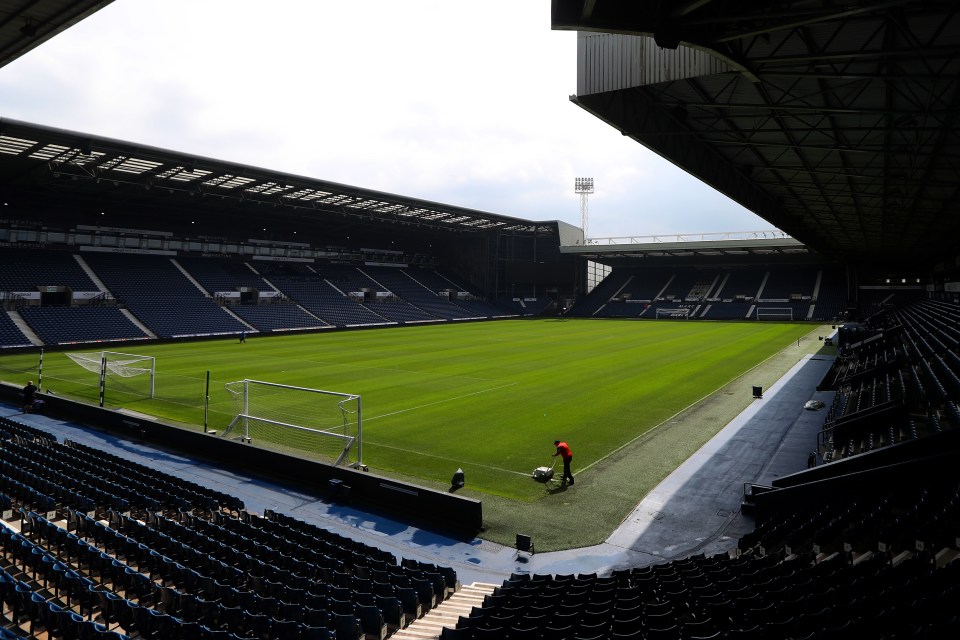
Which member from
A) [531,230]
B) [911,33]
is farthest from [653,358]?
[531,230]

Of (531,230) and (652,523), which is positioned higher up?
(531,230)

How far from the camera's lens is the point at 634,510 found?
12586 millimetres

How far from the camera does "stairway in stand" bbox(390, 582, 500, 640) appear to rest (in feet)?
24.7

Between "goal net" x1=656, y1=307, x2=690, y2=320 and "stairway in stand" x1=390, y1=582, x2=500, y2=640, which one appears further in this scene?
"goal net" x1=656, y1=307, x2=690, y2=320

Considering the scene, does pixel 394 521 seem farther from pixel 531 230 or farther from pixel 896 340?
pixel 531 230

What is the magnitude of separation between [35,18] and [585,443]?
54.1 ft

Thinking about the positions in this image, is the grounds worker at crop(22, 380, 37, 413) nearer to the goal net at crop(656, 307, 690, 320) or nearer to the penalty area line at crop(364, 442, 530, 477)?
the penalty area line at crop(364, 442, 530, 477)

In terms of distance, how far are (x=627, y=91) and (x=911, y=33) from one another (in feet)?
18.1

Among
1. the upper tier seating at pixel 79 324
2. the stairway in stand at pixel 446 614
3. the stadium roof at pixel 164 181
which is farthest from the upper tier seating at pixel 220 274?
the stairway in stand at pixel 446 614

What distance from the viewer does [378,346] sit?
144 ft

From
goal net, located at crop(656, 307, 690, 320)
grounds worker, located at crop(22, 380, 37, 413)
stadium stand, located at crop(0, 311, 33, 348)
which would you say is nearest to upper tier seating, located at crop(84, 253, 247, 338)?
stadium stand, located at crop(0, 311, 33, 348)

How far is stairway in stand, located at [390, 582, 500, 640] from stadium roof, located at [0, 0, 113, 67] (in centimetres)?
1169

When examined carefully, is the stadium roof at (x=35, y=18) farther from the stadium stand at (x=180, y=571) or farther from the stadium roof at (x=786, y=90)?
the stadium stand at (x=180, y=571)

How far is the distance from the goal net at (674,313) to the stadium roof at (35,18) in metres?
77.3
